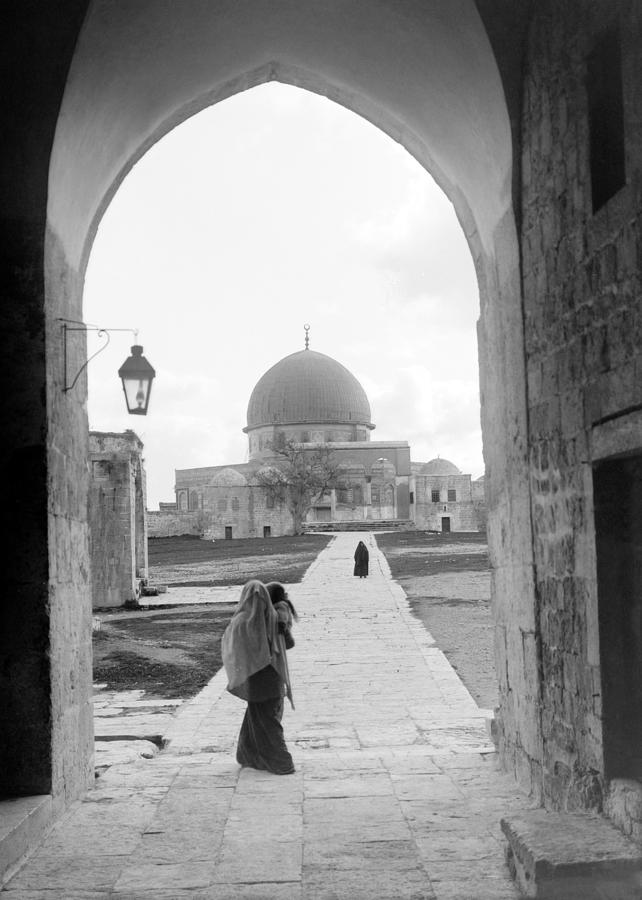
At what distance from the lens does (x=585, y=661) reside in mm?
4648

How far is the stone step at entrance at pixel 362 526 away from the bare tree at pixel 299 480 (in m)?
0.81

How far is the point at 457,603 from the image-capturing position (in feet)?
56.9

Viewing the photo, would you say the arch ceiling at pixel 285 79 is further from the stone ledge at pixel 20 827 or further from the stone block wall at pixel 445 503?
the stone block wall at pixel 445 503

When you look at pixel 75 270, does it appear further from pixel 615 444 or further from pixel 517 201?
pixel 615 444

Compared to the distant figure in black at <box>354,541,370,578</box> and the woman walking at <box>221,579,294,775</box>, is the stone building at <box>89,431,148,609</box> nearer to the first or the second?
the distant figure in black at <box>354,541,370,578</box>

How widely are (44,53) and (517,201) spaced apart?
260 cm

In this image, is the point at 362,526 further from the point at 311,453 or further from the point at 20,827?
the point at 20,827

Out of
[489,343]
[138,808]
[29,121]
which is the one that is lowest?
[138,808]

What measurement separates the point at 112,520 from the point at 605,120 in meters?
15.4

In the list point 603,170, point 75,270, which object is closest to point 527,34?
→ point 603,170

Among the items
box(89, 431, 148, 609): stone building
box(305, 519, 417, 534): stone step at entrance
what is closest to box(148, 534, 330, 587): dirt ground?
box(89, 431, 148, 609): stone building

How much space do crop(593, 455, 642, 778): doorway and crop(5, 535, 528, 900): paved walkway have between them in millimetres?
752

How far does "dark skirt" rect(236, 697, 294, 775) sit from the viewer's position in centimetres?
626

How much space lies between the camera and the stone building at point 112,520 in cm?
1880
